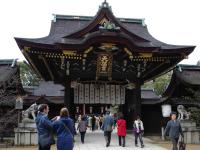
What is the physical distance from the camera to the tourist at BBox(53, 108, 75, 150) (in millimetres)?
7609

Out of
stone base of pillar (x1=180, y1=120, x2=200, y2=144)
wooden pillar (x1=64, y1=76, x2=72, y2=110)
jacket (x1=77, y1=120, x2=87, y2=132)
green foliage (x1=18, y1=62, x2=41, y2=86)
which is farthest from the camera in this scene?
green foliage (x1=18, y1=62, x2=41, y2=86)

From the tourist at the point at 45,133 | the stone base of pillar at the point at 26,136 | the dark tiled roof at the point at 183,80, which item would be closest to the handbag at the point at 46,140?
the tourist at the point at 45,133

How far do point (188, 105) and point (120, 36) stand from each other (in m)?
7.25

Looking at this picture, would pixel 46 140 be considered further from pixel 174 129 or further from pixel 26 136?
pixel 26 136

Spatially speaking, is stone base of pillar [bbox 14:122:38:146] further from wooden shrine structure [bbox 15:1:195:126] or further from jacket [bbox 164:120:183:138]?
jacket [bbox 164:120:183:138]

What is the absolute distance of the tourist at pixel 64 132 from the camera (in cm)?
761

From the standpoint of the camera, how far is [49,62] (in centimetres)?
1923

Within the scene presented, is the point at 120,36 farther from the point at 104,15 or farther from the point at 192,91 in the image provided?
the point at 192,91

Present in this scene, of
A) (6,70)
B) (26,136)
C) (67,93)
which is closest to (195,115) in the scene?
(67,93)

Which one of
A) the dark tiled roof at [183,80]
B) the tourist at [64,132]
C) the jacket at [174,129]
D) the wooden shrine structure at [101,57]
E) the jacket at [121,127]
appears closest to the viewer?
the tourist at [64,132]

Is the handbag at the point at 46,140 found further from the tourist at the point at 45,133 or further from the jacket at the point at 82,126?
the jacket at the point at 82,126

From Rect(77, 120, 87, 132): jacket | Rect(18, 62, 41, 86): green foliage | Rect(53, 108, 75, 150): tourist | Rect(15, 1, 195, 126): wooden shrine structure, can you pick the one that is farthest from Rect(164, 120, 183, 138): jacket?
Rect(18, 62, 41, 86): green foliage

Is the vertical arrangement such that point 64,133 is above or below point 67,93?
below

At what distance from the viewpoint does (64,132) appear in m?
7.69
